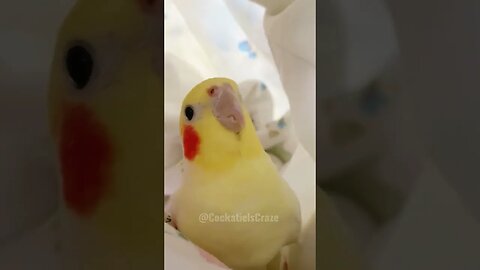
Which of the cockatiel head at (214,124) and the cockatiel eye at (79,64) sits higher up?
the cockatiel eye at (79,64)

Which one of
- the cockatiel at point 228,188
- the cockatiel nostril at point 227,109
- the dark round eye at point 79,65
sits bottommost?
the cockatiel at point 228,188

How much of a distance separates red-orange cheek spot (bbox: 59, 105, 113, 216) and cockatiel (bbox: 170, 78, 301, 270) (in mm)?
60

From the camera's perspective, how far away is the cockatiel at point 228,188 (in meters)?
0.55

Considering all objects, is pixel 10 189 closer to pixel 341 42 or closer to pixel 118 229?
pixel 118 229

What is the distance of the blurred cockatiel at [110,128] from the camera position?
56 centimetres

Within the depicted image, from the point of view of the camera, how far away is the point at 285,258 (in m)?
0.56

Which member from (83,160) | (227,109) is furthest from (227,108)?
(83,160)

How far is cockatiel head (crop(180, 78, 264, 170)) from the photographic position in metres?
0.56

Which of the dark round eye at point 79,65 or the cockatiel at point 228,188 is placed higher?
the dark round eye at point 79,65

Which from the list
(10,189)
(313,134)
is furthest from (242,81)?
(10,189)

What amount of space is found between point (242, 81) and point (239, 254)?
13 cm

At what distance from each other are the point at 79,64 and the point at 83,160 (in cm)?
7

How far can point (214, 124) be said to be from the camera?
563 mm

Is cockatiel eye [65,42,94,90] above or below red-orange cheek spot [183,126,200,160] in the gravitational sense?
above
